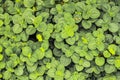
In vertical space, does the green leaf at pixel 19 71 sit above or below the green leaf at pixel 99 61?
below

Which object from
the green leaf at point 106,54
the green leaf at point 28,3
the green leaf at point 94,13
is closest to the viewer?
the green leaf at point 106,54

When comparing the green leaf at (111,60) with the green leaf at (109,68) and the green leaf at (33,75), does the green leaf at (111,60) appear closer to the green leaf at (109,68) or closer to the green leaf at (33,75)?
the green leaf at (109,68)

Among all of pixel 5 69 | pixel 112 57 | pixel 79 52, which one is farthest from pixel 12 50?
pixel 112 57

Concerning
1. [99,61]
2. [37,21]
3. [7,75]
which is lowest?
[7,75]

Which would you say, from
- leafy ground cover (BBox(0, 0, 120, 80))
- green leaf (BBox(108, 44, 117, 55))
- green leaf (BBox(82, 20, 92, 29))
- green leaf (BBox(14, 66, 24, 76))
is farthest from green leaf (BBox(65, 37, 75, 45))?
green leaf (BBox(14, 66, 24, 76))

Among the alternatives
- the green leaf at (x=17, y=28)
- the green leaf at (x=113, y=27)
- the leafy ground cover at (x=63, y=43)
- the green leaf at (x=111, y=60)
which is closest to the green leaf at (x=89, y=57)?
the leafy ground cover at (x=63, y=43)

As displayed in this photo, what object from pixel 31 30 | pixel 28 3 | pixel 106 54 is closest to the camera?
pixel 106 54

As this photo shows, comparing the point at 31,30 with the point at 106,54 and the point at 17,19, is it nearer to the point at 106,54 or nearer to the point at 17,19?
the point at 17,19

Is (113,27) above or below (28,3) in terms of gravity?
below

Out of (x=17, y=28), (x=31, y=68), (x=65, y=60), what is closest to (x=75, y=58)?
(x=65, y=60)

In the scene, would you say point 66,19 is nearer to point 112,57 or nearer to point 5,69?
point 112,57

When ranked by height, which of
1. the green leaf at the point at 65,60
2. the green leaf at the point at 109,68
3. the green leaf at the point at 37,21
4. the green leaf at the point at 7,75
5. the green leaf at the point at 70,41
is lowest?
the green leaf at the point at 7,75

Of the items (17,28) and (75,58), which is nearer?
(75,58)
